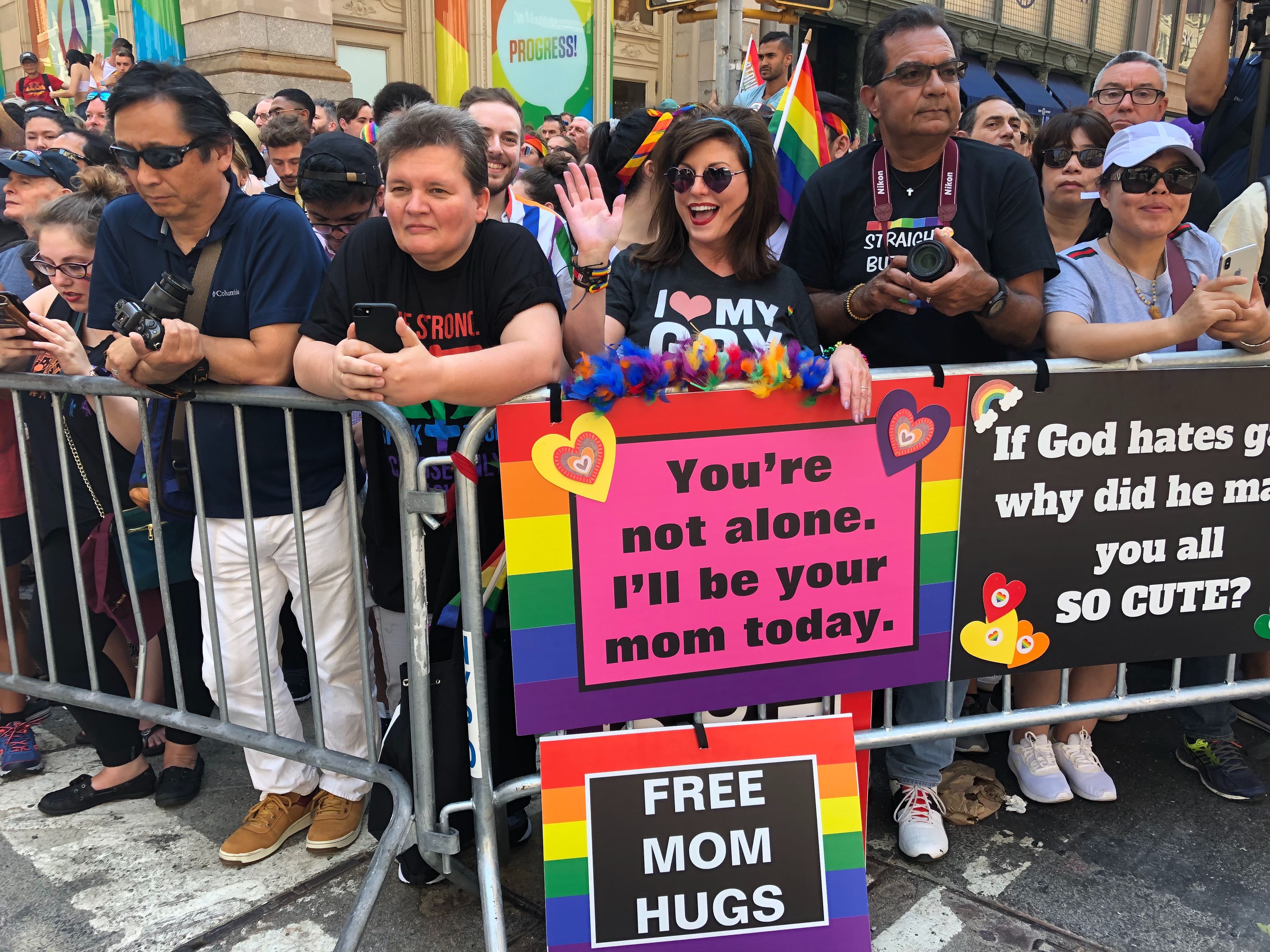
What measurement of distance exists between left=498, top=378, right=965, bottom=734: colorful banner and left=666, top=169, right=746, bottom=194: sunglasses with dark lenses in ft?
2.39

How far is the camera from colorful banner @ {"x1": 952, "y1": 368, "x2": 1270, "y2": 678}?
8.63 feet

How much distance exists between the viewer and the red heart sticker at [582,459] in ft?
7.55

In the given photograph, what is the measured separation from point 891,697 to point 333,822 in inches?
70.3

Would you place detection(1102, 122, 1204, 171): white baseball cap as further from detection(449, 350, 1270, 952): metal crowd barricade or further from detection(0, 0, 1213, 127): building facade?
detection(0, 0, 1213, 127): building facade

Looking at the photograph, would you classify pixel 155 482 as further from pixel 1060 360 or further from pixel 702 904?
pixel 1060 360

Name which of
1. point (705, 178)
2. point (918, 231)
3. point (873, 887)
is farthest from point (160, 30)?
point (873, 887)

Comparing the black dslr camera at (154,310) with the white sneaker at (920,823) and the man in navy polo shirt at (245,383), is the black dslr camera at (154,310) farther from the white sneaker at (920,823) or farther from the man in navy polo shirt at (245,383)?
the white sneaker at (920,823)

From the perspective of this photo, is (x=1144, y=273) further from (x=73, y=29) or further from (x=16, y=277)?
(x=73, y=29)

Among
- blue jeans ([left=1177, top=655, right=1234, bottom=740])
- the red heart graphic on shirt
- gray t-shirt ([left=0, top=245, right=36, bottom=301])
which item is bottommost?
blue jeans ([left=1177, top=655, right=1234, bottom=740])

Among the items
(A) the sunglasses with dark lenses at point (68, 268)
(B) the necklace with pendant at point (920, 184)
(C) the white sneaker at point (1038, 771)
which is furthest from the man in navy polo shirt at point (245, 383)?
(C) the white sneaker at point (1038, 771)

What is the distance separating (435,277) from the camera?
262 cm

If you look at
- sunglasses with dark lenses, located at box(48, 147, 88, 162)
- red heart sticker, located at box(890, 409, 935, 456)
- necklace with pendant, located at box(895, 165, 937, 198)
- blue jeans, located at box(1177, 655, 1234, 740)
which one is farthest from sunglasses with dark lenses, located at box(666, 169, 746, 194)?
sunglasses with dark lenses, located at box(48, 147, 88, 162)

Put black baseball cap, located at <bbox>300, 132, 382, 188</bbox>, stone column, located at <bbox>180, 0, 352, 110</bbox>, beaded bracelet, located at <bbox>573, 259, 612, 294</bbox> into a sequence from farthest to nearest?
stone column, located at <bbox>180, 0, 352, 110</bbox>, black baseball cap, located at <bbox>300, 132, 382, 188</bbox>, beaded bracelet, located at <bbox>573, 259, 612, 294</bbox>

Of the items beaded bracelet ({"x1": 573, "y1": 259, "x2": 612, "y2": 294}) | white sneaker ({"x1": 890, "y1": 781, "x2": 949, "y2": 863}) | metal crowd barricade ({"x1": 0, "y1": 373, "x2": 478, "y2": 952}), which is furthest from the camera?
white sneaker ({"x1": 890, "y1": 781, "x2": 949, "y2": 863})
